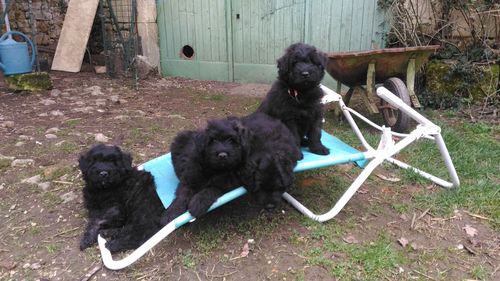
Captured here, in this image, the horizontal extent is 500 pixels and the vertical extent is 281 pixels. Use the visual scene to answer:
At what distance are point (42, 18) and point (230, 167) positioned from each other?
7630 mm

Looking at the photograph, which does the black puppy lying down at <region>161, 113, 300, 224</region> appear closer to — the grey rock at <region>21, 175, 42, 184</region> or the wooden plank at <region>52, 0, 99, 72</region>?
the grey rock at <region>21, 175, 42, 184</region>

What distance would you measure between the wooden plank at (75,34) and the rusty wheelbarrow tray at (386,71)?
496 cm

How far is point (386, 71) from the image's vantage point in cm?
518

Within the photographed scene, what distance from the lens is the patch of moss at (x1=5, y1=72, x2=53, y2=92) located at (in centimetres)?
663

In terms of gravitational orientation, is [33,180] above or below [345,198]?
below

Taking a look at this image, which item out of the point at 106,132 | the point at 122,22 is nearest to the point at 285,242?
the point at 106,132

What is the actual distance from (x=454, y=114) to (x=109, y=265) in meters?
5.06

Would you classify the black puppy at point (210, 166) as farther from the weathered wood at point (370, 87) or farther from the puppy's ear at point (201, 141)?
the weathered wood at point (370, 87)

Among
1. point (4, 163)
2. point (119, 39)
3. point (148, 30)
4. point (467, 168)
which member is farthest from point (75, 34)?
point (467, 168)

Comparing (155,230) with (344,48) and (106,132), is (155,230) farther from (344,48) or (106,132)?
(344,48)

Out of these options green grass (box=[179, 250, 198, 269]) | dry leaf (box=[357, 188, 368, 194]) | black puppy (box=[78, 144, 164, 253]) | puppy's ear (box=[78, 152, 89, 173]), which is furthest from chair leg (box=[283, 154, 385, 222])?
puppy's ear (box=[78, 152, 89, 173])

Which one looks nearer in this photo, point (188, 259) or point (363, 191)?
point (188, 259)

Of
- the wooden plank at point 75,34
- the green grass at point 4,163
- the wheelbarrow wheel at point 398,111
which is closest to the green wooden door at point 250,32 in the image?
the wooden plank at point 75,34

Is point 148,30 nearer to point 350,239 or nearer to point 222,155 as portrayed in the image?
point 222,155
